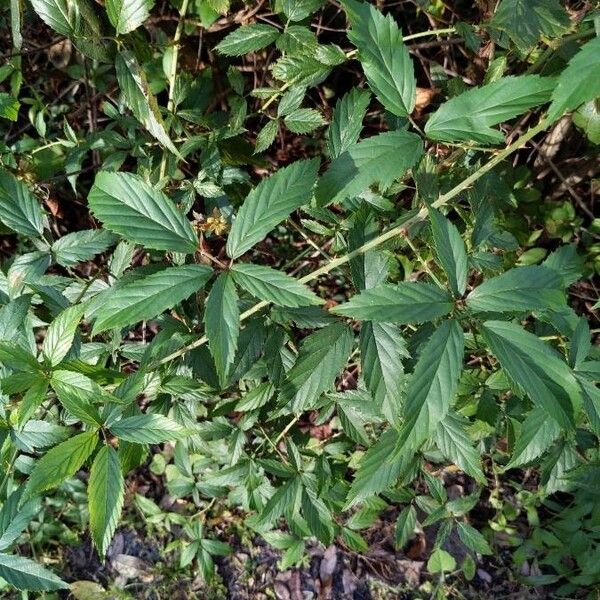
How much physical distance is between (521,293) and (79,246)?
111 cm

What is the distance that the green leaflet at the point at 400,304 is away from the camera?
103cm

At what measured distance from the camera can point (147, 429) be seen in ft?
4.08

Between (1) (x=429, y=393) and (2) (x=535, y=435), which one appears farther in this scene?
(2) (x=535, y=435)

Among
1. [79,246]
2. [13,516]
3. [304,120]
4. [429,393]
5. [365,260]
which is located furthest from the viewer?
[304,120]

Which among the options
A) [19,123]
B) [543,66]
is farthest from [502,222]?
[19,123]

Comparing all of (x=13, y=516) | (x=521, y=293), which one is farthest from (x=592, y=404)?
(x=13, y=516)

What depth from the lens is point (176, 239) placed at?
1156 mm

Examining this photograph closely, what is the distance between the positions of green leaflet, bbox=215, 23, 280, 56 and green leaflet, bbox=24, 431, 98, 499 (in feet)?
3.40

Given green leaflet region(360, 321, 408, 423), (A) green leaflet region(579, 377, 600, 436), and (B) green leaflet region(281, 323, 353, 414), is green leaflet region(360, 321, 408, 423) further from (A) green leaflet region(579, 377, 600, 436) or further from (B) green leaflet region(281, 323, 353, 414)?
(A) green leaflet region(579, 377, 600, 436)

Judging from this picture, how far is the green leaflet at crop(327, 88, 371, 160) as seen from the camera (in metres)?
1.41

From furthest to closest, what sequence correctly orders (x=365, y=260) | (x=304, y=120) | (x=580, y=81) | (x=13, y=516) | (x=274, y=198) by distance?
(x=304, y=120) < (x=13, y=516) < (x=365, y=260) < (x=274, y=198) < (x=580, y=81)

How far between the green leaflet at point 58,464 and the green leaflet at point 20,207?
0.59 meters

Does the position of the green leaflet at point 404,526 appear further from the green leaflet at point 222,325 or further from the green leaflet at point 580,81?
the green leaflet at point 580,81

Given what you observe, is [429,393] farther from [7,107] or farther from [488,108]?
[7,107]
